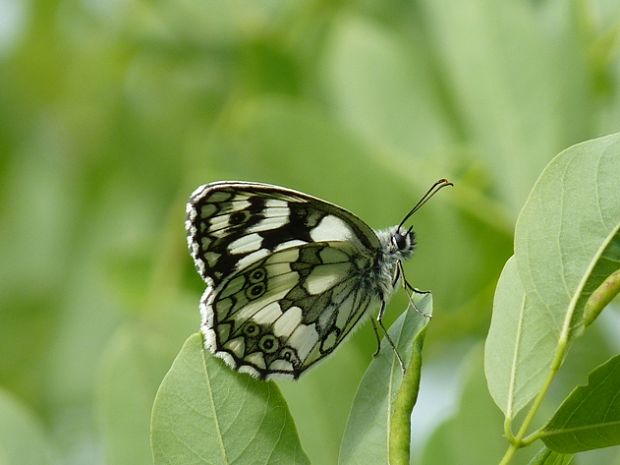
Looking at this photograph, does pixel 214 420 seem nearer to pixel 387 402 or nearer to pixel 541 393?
pixel 387 402

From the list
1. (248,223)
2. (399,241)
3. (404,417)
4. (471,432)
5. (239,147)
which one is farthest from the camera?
(239,147)

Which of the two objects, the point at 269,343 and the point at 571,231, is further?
the point at 269,343

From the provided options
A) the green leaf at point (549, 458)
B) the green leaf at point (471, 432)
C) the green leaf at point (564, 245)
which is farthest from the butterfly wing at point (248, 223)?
the green leaf at point (549, 458)

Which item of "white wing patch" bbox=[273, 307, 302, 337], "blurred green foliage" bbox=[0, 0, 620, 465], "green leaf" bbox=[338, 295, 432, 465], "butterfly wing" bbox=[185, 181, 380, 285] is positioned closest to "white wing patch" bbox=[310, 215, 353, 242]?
"butterfly wing" bbox=[185, 181, 380, 285]

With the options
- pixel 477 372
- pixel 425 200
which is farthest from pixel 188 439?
pixel 425 200

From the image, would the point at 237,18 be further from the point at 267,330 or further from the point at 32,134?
the point at 267,330

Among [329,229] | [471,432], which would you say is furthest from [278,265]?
[471,432]
